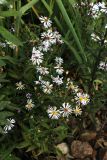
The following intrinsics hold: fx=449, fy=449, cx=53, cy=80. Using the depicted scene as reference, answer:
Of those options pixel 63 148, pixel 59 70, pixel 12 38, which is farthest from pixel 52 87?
pixel 63 148

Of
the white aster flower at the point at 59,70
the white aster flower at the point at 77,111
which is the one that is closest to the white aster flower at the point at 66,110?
the white aster flower at the point at 77,111

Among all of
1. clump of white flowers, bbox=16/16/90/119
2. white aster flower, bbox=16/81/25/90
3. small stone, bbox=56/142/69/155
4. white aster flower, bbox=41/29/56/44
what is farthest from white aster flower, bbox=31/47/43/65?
small stone, bbox=56/142/69/155

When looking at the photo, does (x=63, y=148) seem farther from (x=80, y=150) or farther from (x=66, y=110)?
(x=66, y=110)

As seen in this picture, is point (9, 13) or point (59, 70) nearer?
point (59, 70)

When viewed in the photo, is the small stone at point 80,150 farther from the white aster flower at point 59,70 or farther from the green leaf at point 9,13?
the green leaf at point 9,13

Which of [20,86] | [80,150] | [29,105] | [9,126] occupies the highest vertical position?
[20,86]

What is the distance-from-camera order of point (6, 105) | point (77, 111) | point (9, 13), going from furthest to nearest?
point (9, 13), point (77, 111), point (6, 105)

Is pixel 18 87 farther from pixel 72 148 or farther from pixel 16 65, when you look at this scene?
pixel 72 148

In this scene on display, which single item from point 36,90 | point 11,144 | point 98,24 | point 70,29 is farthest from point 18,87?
point 98,24
